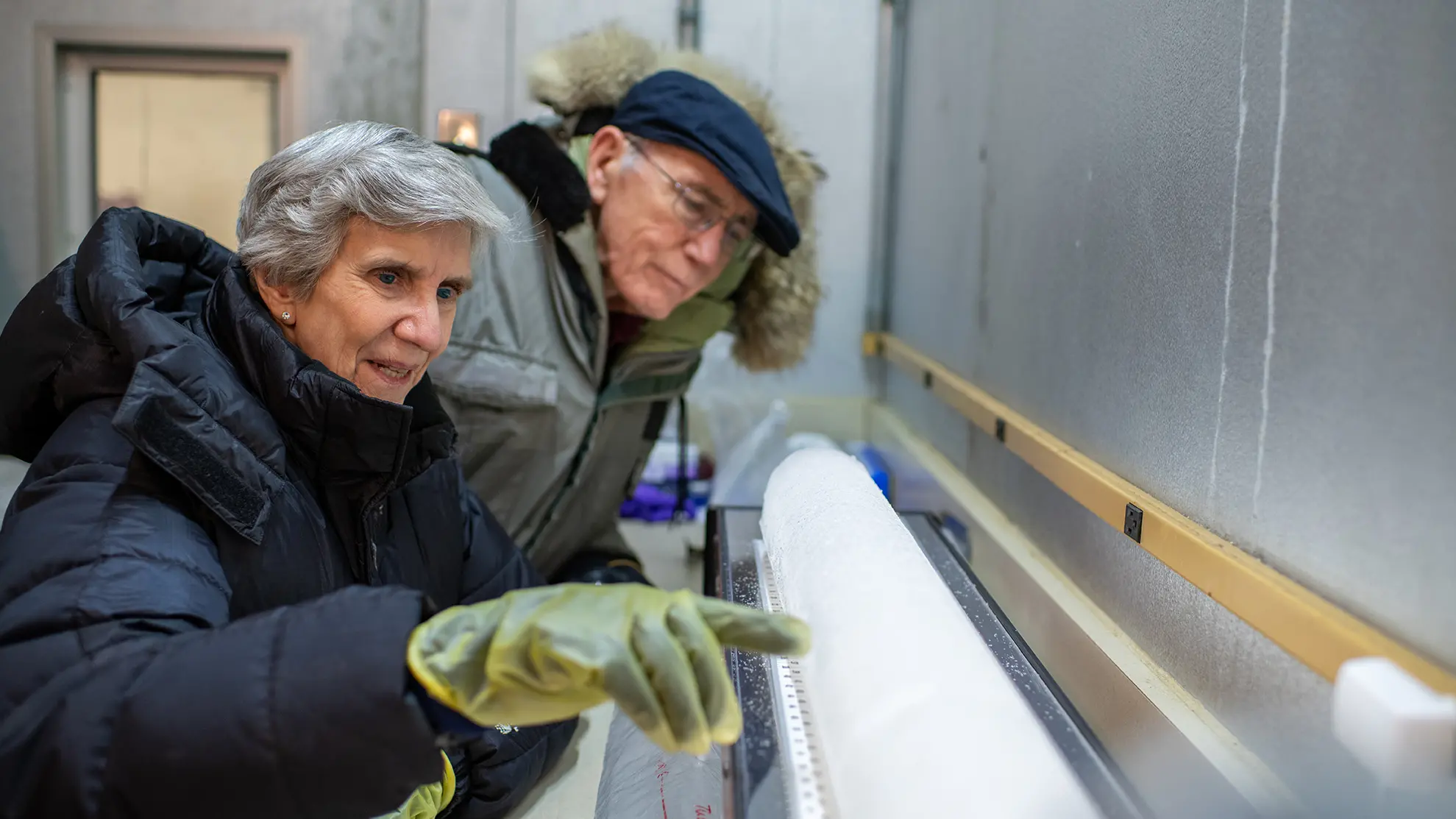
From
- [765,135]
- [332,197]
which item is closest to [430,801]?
[332,197]

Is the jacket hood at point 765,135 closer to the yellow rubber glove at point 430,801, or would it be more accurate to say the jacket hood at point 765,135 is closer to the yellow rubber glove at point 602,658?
the yellow rubber glove at point 430,801

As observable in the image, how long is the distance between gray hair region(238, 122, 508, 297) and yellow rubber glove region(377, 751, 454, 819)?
0.54m

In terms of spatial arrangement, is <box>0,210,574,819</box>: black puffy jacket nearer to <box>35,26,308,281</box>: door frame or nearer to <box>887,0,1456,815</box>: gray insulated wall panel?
<box>887,0,1456,815</box>: gray insulated wall panel

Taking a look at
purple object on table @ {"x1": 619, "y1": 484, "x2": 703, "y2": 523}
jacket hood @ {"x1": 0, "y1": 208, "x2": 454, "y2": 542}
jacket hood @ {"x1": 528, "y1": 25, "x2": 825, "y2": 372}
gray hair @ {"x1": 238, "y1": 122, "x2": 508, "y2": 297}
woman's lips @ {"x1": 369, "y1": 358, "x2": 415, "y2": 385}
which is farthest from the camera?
purple object on table @ {"x1": 619, "y1": 484, "x2": 703, "y2": 523}

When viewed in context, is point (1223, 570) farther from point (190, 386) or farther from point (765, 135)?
point (765, 135)

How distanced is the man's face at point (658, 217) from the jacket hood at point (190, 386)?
2.64 ft

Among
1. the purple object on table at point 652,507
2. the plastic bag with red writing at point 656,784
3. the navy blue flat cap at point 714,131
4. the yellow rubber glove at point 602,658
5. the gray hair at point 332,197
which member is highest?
the navy blue flat cap at point 714,131

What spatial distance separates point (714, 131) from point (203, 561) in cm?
110

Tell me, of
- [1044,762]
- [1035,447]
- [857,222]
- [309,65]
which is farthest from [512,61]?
[1044,762]

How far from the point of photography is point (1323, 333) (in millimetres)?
814

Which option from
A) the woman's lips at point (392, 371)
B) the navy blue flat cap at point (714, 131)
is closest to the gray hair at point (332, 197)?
the woman's lips at point (392, 371)

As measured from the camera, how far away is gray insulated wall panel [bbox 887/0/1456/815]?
0.70 m

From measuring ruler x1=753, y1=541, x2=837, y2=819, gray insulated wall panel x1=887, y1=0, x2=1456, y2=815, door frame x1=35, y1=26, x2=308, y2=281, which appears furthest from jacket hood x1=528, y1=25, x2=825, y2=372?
door frame x1=35, y1=26, x2=308, y2=281

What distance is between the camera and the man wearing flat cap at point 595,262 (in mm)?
1720
